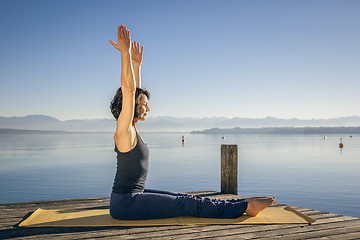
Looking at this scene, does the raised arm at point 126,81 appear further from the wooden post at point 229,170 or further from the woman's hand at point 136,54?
the wooden post at point 229,170

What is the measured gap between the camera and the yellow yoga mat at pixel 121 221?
471 centimetres

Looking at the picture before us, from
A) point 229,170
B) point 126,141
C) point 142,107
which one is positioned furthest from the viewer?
point 229,170

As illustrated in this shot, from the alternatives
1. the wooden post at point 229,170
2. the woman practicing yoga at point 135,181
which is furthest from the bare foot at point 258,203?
the wooden post at point 229,170

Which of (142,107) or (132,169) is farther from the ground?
(142,107)

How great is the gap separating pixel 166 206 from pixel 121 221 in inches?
27.9

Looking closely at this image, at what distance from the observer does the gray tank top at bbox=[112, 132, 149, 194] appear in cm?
427

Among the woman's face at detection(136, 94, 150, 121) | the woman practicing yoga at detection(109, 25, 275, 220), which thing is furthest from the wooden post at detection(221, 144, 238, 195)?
the woman's face at detection(136, 94, 150, 121)

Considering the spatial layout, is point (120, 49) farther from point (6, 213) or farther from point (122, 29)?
point (6, 213)

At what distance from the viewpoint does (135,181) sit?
14.6 ft

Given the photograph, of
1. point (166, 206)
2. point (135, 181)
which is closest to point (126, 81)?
point (135, 181)

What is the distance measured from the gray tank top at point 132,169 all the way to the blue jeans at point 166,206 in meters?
0.10

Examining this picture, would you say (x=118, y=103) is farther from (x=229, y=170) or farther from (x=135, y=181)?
(x=229, y=170)

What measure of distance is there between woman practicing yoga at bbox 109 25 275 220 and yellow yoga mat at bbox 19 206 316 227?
0.09 meters

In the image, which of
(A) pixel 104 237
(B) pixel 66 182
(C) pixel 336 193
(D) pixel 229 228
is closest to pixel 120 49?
(A) pixel 104 237
